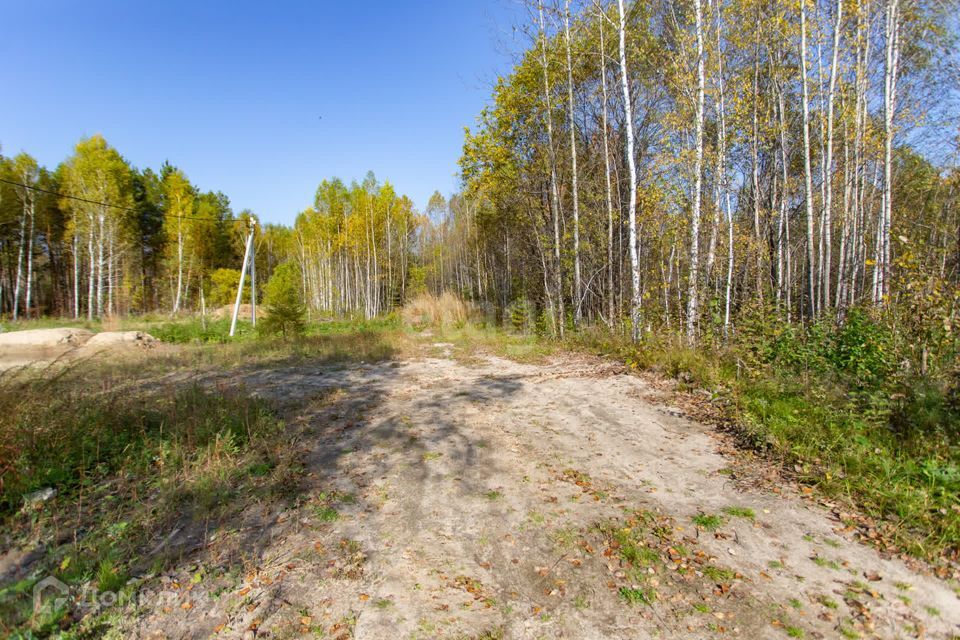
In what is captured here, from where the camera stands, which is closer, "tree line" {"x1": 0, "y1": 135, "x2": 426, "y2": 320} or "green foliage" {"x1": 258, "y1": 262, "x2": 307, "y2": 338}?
"green foliage" {"x1": 258, "y1": 262, "x2": 307, "y2": 338}

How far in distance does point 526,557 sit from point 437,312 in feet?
53.1

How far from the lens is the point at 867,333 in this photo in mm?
5523

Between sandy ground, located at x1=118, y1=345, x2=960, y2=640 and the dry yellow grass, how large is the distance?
43.7ft

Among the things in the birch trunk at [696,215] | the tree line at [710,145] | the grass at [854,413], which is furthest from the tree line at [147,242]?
the grass at [854,413]

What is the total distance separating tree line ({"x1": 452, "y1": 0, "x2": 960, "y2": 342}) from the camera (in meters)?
9.13

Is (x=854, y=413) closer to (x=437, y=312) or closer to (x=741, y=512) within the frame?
(x=741, y=512)

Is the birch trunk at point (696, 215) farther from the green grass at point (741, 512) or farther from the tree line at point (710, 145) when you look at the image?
the green grass at point (741, 512)

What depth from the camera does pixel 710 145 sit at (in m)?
11.4

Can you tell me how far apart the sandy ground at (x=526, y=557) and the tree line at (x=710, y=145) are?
3.95 m

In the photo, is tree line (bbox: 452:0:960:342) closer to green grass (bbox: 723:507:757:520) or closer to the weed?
green grass (bbox: 723:507:757:520)

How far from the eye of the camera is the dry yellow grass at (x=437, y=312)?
59.8 feet

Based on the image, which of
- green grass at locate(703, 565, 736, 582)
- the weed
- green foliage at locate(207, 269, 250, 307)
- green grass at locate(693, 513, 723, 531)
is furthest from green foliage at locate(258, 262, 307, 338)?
green foliage at locate(207, 269, 250, 307)

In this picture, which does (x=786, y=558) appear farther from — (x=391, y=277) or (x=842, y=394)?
(x=391, y=277)

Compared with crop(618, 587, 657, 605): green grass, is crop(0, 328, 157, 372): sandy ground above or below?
above
